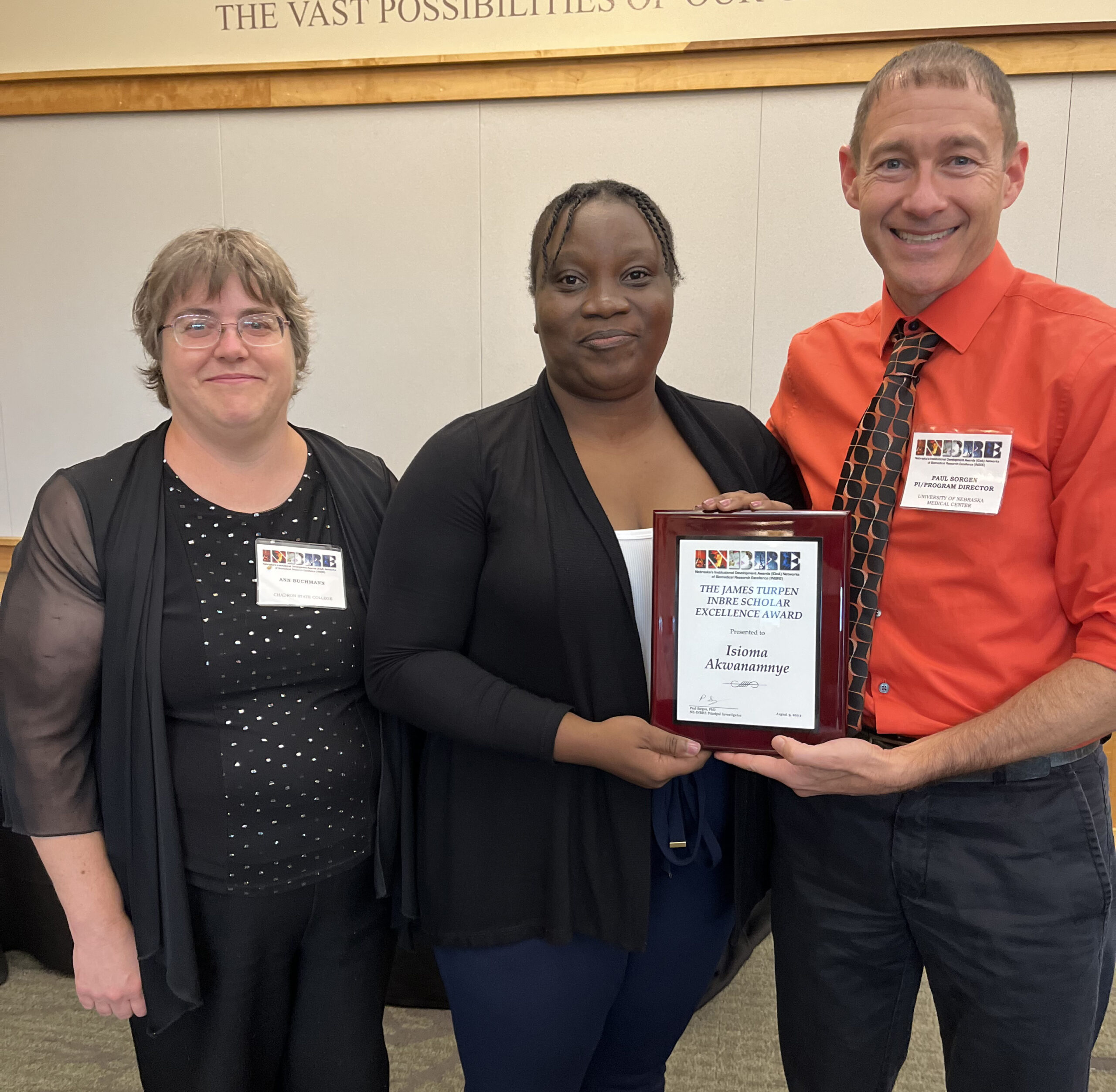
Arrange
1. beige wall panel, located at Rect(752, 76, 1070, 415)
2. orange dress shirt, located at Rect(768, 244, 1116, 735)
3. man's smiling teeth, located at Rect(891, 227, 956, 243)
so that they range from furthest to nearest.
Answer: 1. beige wall panel, located at Rect(752, 76, 1070, 415)
2. man's smiling teeth, located at Rect(891, 227, 956, 243)
3. orange dress shirt, located at Rect(768, 244, 1116, 735)

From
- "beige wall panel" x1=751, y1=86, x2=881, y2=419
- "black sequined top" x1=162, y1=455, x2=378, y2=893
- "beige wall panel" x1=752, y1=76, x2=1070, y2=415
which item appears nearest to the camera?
"black sequined top" x1=162, y1=455, x2=378, y2=893

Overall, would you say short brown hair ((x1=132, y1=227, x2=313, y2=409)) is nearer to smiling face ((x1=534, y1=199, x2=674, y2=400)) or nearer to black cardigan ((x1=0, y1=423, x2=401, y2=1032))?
black cardigan ((x1=0, y1=423, x2=401, y2=1032))

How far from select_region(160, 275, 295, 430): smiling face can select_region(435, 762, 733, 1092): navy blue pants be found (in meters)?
0.95

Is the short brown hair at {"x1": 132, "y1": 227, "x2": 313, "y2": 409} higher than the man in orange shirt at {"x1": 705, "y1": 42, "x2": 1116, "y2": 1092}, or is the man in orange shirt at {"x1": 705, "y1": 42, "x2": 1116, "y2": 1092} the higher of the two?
the short brown hair at {"x1": 132, "y1": 227, "x2": 313, "y2": 409}

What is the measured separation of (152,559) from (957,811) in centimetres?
129

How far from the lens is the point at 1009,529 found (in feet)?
4.00

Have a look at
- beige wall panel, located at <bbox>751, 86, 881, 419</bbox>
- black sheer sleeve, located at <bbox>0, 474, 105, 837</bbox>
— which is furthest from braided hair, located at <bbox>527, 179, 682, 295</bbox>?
beige wall panel, located at <bbox>751, 86, 881, 419</bbox>

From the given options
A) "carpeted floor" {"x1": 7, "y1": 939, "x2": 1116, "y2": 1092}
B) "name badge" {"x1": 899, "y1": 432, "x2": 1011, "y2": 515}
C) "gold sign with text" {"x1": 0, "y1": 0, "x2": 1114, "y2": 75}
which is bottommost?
"carpeted floor" {"x1": 7, "y1": 939, "x2": 1116, "y2": 1092}

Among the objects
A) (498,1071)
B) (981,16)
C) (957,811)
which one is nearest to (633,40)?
(981,16)

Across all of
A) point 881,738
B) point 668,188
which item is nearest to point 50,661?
point 881,738

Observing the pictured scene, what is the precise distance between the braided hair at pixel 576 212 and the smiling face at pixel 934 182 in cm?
29

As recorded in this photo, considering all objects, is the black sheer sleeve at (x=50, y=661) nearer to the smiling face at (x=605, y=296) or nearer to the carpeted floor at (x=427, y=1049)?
the smiling face at (x=605, y=296)

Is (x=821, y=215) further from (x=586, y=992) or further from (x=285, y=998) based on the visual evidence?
(x=285, y=998)

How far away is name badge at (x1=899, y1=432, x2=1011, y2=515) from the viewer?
1.21 metres
